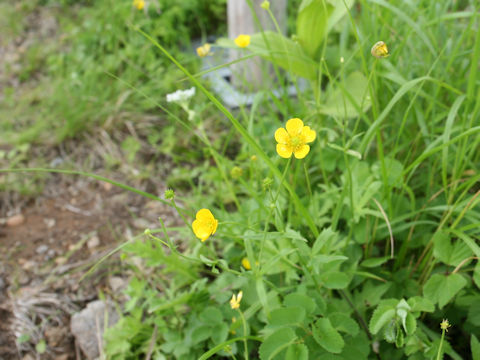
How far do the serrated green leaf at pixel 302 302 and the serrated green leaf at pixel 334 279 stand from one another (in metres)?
0.08

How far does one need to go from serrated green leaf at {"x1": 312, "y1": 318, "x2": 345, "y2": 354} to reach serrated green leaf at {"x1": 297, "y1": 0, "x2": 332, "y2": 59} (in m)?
0.93

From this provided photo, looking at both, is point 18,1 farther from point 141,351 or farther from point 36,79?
point 141,351

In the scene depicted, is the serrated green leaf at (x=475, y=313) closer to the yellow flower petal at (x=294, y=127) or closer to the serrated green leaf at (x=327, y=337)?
the serrated green leaf at (x=327, y=337)

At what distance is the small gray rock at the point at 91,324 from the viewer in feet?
4.02

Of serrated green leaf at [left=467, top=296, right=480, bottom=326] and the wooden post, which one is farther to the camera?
the wooden post

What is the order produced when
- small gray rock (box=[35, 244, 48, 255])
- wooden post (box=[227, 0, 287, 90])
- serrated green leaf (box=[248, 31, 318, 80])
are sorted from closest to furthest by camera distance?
serrated green leaf (box=[248, 31, 318, 80]) < small gray rock (box=[35, 244, 48, 255]) < wooden post (box=[227, 0, 287, 90])

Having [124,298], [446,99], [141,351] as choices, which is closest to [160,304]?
[141,351]

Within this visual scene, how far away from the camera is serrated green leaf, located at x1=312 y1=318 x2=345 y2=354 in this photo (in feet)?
2.63

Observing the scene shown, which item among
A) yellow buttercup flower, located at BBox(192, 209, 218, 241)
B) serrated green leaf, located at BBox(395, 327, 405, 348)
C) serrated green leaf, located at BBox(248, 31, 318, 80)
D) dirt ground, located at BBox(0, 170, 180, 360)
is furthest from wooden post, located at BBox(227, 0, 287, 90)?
serrated green leaf, located at BBox(395, 327, 405, 348)

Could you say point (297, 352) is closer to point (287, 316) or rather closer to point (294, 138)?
point (287, 316)

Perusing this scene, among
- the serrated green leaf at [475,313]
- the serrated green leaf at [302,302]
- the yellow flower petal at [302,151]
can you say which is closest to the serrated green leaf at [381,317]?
the serrated green leaf at [302,302]

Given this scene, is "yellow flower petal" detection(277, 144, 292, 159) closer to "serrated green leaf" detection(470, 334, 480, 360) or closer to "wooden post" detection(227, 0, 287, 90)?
"serrated green leaf" detection(470, 334, 480, 360)

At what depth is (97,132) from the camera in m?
1.99

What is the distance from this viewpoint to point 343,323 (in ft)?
2.88
